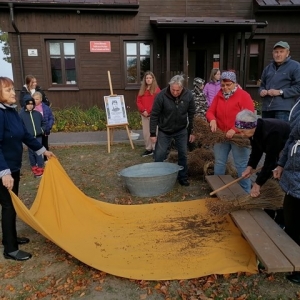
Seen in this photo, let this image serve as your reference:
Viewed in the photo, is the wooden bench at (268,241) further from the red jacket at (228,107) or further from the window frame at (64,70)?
the window frame at (64,70)

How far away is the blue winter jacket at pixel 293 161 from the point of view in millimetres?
2641

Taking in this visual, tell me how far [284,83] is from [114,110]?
4351 mm

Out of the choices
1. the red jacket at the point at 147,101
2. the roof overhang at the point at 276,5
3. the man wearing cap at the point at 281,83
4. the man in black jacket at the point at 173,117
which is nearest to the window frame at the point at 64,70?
the red jacket at the point at 147,101

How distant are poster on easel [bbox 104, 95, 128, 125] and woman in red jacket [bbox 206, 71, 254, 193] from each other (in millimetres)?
3902

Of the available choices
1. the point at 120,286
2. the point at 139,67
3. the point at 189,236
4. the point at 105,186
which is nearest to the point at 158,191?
the point at 105,186

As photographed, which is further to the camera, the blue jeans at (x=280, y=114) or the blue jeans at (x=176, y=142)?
the blue jeans at (x=176, y=142)

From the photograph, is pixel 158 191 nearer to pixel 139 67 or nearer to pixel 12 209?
pixel 12 209

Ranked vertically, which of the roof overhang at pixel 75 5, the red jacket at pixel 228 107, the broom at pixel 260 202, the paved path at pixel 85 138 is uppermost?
the roof overhang at pixel 75 5

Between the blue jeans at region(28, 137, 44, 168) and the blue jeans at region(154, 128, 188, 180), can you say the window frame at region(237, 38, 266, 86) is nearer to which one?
the blue jeans at region(154, 128, 188, 180)

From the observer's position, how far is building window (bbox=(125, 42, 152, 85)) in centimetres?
1189

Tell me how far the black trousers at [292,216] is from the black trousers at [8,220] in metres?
2.63

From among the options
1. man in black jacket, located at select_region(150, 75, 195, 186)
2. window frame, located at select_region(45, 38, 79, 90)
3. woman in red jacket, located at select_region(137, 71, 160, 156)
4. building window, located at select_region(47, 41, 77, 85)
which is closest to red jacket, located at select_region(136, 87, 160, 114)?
woman in red jacket, located at select_region(137, 71, 160, 156)

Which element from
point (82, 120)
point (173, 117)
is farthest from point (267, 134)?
point (82, 120)

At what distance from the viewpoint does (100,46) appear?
37.9ft
